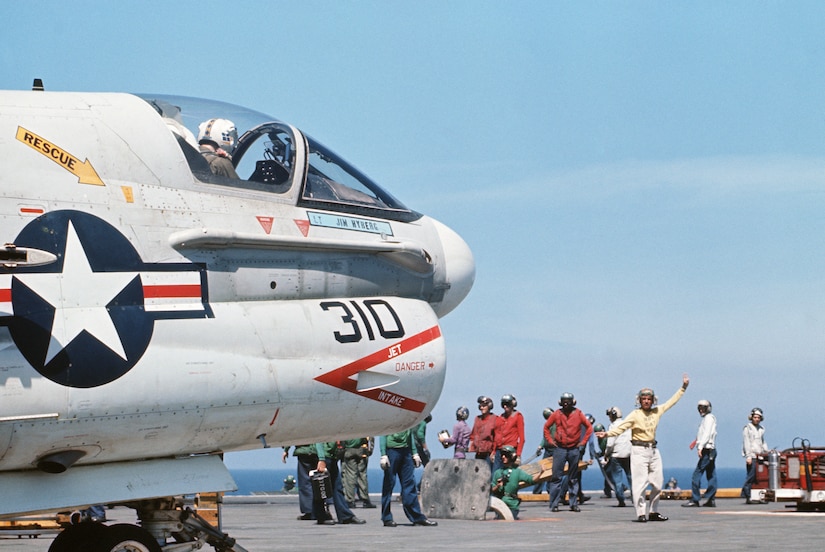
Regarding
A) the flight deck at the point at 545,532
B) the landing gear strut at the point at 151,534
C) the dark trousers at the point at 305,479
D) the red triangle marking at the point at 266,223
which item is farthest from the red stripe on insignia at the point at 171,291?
the dark trousers at the point at 305,479

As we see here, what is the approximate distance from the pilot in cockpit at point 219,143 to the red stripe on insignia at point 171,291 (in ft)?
3.63

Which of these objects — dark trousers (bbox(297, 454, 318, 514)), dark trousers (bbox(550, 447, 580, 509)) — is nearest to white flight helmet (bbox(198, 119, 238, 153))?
dark trousers (bbox(297, 454, 318, 514))

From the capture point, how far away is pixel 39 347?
340 inches

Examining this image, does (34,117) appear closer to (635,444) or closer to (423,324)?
(423,324)

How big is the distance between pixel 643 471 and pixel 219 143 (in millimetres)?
11489

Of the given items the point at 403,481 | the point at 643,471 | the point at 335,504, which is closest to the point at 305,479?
the point at 335,504

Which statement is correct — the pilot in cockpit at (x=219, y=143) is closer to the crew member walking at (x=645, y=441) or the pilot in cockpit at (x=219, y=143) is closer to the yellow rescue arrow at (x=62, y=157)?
the yellow rescue arrow at (x=62, y=157)

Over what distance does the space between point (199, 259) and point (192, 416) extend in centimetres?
120

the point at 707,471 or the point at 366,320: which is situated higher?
the point at 366,320

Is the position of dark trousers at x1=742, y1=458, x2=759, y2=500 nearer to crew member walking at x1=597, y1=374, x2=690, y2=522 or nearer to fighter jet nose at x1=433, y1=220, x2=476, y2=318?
crew member walking at x1=597, y1=374, x2=690, y2=522

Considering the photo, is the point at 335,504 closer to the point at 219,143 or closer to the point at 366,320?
the point at 366,320

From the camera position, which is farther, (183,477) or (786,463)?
(786,463)

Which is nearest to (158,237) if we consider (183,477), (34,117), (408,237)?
(34,117)

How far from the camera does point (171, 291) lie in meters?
9.41
